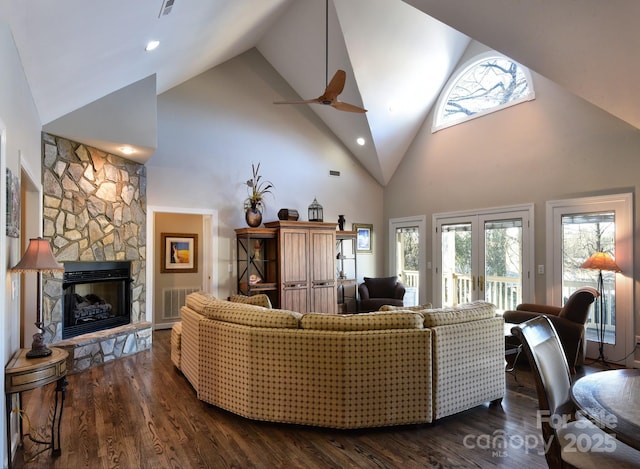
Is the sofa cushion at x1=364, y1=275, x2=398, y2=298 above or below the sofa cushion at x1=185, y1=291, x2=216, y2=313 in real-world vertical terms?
below

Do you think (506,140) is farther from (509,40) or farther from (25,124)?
(25,124)

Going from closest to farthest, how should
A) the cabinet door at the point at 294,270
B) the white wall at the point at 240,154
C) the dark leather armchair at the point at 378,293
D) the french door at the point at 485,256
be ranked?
the french door at the point at 485,256 → the white wall at the point at 240,154 → the cabinet door at the point at 294,270 → the dark leather armchair at the point at 378,293

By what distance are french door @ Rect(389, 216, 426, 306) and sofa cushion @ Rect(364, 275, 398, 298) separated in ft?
1.20

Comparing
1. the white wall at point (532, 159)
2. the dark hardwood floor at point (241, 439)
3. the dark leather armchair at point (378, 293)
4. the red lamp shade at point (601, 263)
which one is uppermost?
the white wall at point (532, 159)

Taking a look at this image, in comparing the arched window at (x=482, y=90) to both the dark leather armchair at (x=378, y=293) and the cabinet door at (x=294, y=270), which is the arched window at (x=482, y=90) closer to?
the dark leather armchair at (x=378, y=293)

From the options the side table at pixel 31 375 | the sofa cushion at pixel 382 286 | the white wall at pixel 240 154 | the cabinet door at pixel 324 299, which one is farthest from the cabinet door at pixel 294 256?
the side table at pixel 31 375

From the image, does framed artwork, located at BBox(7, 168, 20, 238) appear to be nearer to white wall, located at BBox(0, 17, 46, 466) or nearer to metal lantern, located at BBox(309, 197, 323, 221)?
white wall, located at BBox(0, 17, 46, 466)

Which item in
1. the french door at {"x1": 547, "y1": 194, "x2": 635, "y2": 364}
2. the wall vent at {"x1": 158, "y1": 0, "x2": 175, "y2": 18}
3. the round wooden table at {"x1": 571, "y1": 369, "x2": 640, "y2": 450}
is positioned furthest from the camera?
the french door at {"x1": 547, "y1": 194, "x2": 635, "y2": 364}

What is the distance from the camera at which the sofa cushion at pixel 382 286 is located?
738 cm

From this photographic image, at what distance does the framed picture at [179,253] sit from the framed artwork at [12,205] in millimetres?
4187

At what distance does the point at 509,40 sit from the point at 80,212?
201 inches

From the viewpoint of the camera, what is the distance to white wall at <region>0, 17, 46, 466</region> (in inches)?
86.6

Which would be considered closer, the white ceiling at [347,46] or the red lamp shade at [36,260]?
the red lamp shade at [36,260]

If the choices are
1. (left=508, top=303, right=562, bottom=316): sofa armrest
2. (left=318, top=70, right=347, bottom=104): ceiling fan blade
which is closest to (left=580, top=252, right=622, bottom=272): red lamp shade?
(left=508, top=303, right=562, bottom=316): sofa armrest
